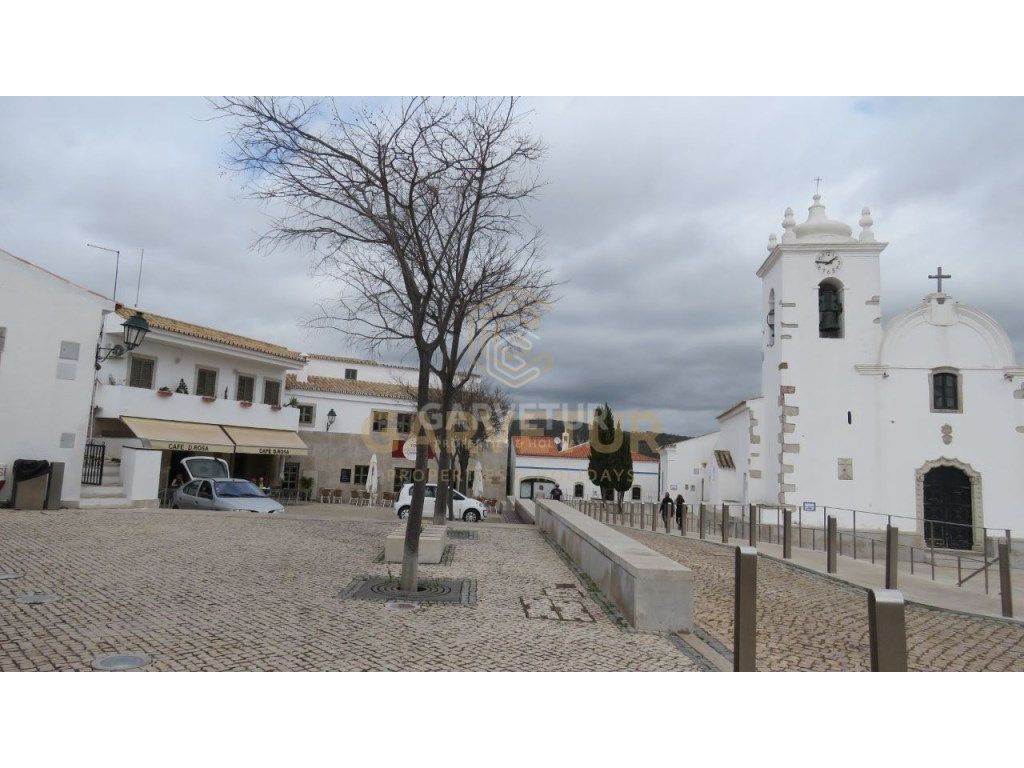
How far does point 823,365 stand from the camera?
24.4m

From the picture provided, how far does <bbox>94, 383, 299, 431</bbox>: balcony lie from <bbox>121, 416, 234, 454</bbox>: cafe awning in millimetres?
275

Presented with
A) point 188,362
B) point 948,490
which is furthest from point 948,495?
point 188,362

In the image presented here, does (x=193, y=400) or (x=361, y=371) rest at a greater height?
(x=361, y=371)

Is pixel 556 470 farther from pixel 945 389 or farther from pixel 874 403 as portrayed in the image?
pixel 945 389

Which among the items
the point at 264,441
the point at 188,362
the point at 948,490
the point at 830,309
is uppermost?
the point at 830,309

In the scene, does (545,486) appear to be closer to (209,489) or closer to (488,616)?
(209,489)

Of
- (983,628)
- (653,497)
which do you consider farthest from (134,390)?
(653,497)

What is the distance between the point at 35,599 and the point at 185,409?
21.2 meters

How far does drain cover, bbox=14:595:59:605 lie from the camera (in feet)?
21.8

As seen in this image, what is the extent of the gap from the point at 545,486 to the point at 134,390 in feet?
102

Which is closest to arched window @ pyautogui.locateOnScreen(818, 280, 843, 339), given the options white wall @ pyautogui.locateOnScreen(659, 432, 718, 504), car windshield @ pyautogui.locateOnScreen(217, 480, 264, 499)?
white wall @ pyautogui.locateOnScreen(659, 432, 718, 504)

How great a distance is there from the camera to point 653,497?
50.5 meters

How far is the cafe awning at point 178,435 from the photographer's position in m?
23.9

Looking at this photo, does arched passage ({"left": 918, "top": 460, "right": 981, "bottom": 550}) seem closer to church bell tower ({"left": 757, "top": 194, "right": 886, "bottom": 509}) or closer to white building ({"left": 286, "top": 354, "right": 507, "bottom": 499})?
church bell tower ({"left": 757, "top": 194, "right": 886, "bottom": 509})
